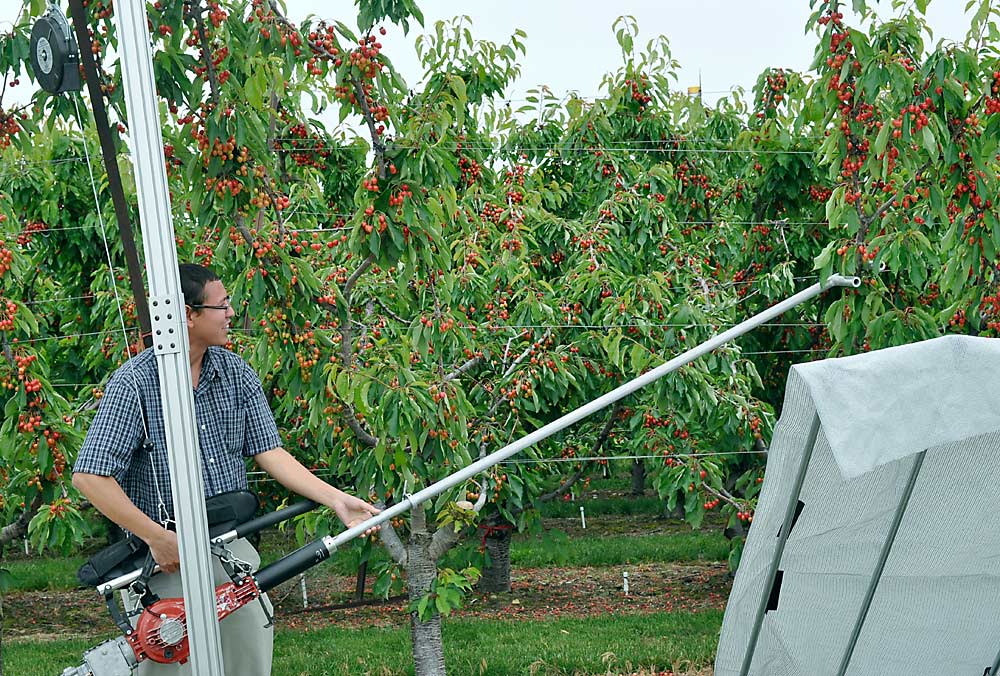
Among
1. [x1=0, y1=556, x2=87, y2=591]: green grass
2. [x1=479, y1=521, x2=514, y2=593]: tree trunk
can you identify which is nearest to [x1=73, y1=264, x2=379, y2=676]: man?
[x1=479, y1=521, x2=514, y2=593]: tree trunk

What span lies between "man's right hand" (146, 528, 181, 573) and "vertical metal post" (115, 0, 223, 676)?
0.10 m

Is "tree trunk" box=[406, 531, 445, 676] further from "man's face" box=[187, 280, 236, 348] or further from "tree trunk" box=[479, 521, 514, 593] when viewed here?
"tree trunk" box=[479, 521, 514, 593]

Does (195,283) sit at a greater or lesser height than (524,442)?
greater

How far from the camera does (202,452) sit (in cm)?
261

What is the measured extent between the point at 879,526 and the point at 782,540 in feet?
1.20

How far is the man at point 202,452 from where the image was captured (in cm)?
237

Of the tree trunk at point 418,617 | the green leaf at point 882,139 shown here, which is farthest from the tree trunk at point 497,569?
the green leaf at point 882,139

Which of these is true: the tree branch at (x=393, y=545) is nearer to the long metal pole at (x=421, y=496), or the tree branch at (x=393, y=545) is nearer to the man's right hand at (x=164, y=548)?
the long metal pole at (x=421, y=496)

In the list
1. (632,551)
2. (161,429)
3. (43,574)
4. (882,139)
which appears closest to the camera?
(161,429)

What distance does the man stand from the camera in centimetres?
237

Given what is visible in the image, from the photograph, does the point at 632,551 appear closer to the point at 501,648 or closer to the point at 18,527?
the point at 501,648

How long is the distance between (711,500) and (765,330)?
140 centimetres

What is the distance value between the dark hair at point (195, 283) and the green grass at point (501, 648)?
3889 millimetres

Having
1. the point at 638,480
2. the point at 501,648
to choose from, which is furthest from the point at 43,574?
the point at 638,480
